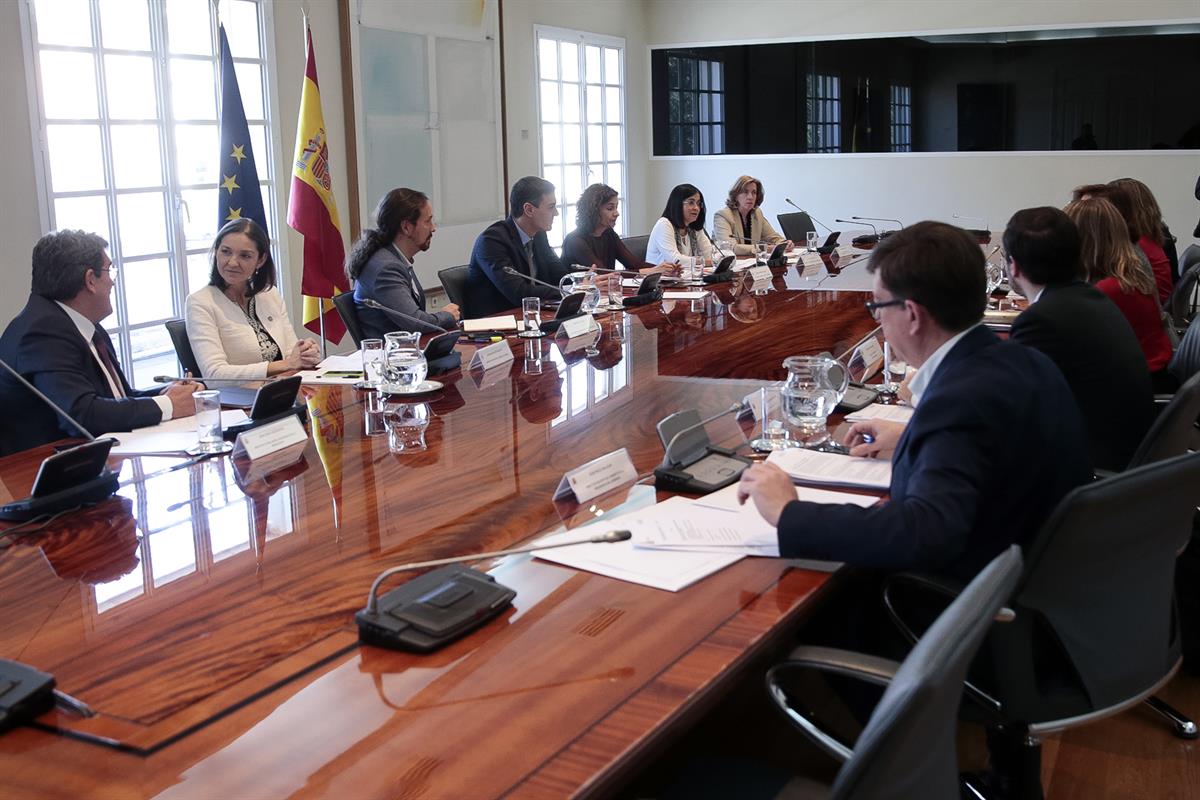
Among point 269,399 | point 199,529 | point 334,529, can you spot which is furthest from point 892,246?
point 269,399

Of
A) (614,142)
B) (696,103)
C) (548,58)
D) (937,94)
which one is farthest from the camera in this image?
(696,103)

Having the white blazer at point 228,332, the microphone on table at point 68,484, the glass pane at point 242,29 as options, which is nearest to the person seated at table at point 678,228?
the glass pane at point 242,29

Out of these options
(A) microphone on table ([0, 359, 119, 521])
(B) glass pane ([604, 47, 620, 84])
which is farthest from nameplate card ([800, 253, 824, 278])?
(A) microphone on table ([0, 359, 119, 521])

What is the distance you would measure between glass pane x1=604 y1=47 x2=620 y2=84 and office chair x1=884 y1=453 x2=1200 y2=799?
25.8ft

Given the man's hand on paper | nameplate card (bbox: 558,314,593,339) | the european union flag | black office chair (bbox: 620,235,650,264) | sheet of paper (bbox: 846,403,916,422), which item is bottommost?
sheet of paper (bbox: 846,403,916,422)

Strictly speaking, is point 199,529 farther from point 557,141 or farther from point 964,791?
point 557,141

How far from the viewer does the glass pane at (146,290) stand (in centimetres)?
507

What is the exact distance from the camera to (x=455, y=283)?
15.2 ft

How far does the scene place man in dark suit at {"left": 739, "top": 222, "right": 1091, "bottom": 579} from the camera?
5.08ft

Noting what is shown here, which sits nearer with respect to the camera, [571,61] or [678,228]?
[678,228]

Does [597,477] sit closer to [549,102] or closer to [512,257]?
[512,257]

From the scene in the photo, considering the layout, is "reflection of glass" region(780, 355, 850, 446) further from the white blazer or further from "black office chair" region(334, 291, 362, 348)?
"black office chair" region(334, 291, 362, 348)

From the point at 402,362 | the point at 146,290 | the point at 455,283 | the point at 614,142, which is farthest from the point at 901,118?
the point at 402,362

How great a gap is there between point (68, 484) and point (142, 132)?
3563mm
